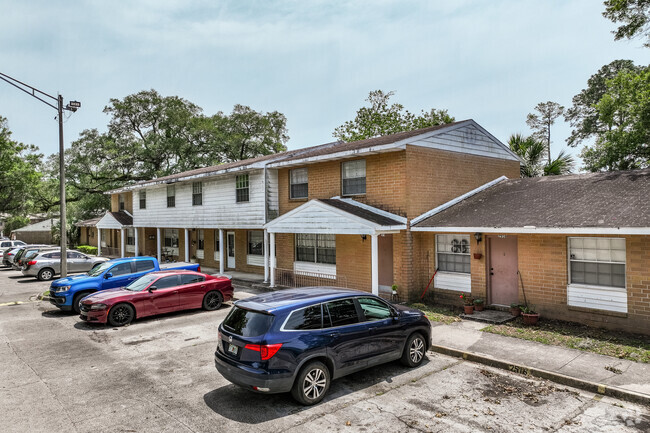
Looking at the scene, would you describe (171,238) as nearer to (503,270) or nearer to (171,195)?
(171,195)

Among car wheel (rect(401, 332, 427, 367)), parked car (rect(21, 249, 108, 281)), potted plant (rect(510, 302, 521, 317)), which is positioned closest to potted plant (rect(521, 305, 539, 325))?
potted plant (rect(510, 302, 521, 317))

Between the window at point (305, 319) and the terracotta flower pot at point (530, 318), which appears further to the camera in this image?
the terracotta flower pot at point (530, 318)

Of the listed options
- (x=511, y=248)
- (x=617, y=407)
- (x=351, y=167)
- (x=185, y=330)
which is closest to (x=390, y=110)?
(x=351, y=167)

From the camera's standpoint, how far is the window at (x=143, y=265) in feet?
50.8

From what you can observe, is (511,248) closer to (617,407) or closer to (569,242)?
(569,242)

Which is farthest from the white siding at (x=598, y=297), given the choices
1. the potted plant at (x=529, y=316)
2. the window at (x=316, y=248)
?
the window at (x=316, y=248)

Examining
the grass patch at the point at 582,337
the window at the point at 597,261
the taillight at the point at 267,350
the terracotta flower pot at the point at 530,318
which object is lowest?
the grass patch at the point at 582,337

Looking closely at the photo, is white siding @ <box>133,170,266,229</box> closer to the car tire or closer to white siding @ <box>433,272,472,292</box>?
the car tire

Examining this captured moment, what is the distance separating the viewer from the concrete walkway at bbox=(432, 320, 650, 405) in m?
6.89

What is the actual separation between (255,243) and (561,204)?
14.5 m

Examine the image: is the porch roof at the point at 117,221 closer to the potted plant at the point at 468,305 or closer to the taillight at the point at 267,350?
the potted plant at the point at 468,305

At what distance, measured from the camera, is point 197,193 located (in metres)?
23.7

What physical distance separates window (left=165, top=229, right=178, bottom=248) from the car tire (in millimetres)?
8000

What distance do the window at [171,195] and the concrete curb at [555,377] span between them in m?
20.6
